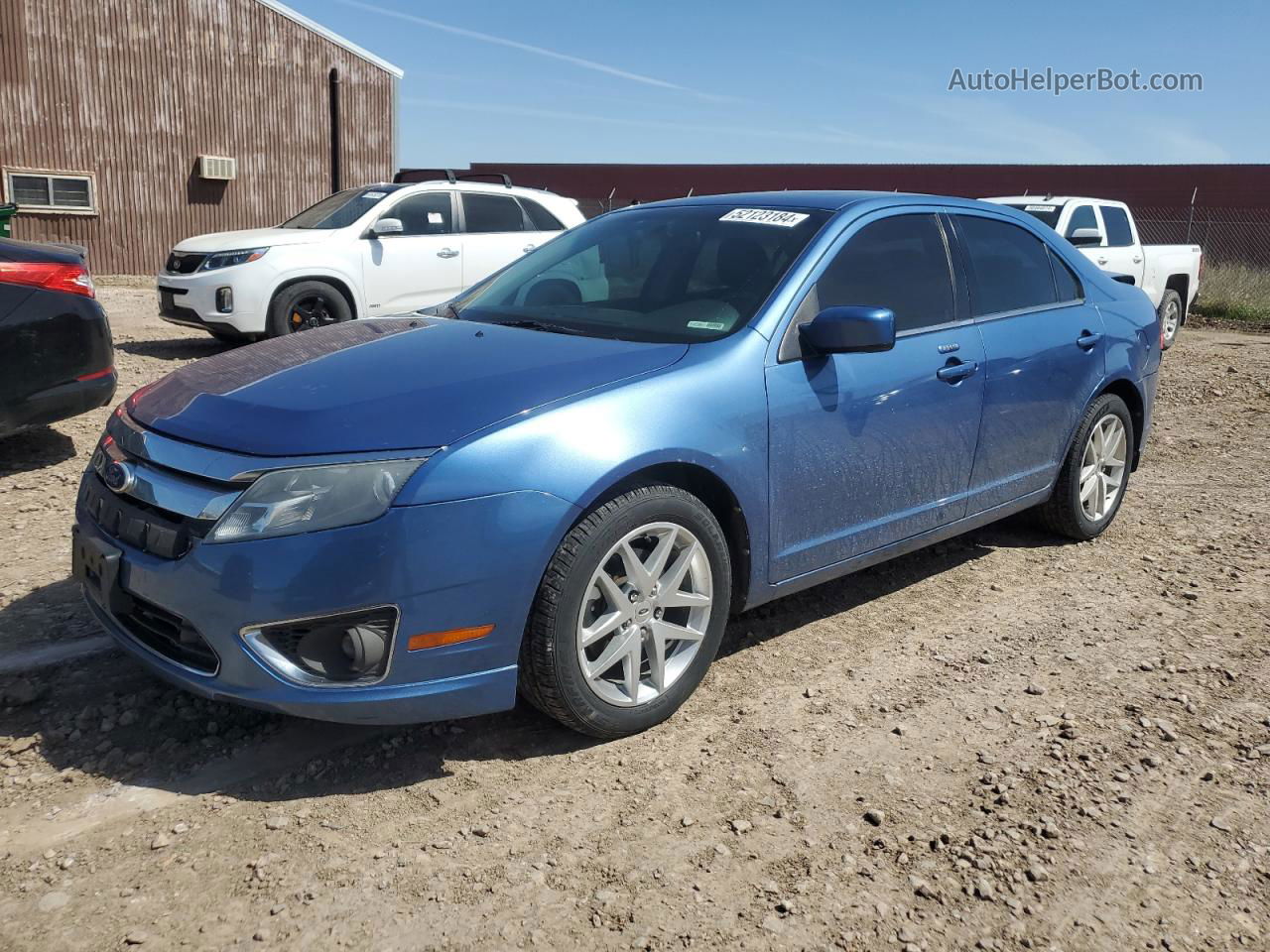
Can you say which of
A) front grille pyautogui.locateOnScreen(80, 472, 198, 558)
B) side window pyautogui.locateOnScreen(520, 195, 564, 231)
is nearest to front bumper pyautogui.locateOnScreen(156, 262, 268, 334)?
side window pyautogui.locateOnScreen(520, 195, 564, 231)

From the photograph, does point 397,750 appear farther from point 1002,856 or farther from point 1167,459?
point 1167,459

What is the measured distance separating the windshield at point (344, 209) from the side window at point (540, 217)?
4.32ft

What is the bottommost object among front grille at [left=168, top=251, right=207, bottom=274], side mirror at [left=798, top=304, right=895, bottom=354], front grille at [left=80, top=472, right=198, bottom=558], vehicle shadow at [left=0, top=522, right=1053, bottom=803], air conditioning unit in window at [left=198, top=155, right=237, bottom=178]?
→ vehicle shadow at [left=0, top=522, right=1053, bottom=803]

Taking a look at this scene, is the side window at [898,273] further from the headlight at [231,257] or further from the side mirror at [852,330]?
the headlight at [231,257]

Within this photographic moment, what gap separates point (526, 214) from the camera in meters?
11.2

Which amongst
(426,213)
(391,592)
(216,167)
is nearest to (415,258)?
(426,213)

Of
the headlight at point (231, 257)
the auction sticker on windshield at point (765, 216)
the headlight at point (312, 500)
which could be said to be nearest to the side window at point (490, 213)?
the headlight at point (231, 257)

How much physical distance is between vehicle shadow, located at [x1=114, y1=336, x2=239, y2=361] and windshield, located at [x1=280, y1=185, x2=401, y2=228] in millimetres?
1395

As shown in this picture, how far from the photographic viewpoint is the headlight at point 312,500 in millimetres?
2791

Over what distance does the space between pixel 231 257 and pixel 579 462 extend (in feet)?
25.6

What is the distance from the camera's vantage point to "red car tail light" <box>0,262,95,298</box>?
220 inches

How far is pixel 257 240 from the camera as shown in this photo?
32.9ft

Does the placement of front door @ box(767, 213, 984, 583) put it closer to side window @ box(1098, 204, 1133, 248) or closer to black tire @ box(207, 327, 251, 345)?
black tire @ box(207, 327, 251, 345)

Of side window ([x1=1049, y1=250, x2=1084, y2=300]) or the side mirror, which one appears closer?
the side mirror
